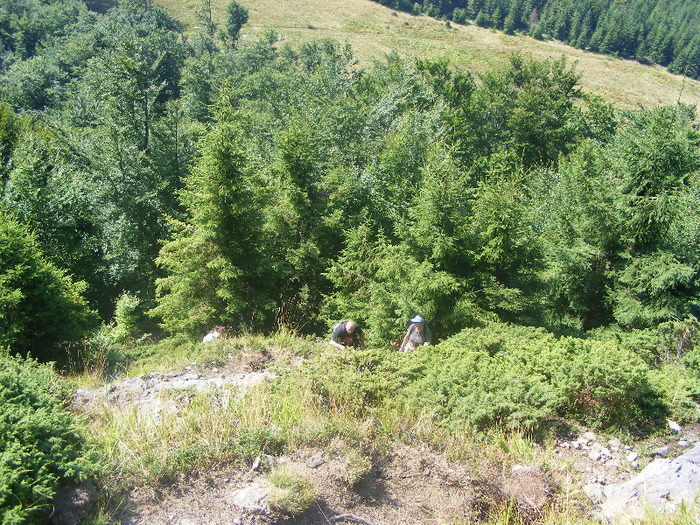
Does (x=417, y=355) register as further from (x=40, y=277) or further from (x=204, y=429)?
(x=40, y=277)

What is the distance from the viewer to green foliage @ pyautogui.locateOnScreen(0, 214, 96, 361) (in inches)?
364

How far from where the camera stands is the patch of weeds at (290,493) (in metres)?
4.22

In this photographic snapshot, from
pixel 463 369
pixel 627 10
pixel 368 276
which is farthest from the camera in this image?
pixel 627 10

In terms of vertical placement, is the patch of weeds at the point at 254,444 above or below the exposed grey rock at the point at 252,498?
above

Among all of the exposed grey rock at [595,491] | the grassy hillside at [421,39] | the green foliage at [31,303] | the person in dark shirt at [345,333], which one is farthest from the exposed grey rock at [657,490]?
the grassy hillside at [421,39]

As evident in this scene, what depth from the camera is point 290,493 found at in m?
4.23

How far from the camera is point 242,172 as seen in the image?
12.4m

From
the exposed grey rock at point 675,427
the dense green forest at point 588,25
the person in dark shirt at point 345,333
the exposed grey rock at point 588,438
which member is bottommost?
the person in dark shirt at point 345,333

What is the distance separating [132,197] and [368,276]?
430 inches

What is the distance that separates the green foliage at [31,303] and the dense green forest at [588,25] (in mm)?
93247

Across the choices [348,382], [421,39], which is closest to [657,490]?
[348,382]

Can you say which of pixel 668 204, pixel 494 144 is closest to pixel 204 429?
pixel 668 204

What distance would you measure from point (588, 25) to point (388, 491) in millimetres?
118154

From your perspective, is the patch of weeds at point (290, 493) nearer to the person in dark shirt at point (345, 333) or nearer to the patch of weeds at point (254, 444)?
the patch of weeds at point (254, 444)
